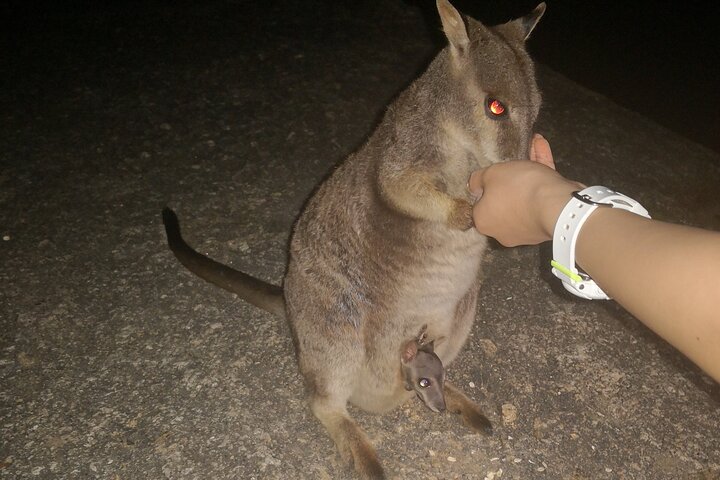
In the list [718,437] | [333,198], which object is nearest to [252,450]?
[333,198]

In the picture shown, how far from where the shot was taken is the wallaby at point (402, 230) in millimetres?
2447

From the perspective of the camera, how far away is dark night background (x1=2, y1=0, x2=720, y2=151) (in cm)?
536

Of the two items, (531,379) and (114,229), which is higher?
(531,379)

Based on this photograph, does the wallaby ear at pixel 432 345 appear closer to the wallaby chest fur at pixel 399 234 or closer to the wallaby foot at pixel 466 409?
the wallaby chest fur at pixel 399 234

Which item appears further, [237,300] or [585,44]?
[585,44]

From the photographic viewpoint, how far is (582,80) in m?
5.80

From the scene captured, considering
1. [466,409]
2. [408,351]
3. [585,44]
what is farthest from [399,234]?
[585,44]

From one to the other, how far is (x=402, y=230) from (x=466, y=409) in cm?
97

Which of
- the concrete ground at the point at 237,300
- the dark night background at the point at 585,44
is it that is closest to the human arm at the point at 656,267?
the concrete ground at the point at 237,300

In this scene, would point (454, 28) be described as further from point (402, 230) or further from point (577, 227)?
point (577, 227)

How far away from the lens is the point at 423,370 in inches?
106

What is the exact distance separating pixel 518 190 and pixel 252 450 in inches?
67.0

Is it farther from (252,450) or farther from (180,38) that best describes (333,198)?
(180,38)

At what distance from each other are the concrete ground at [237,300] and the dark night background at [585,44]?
11 cm
